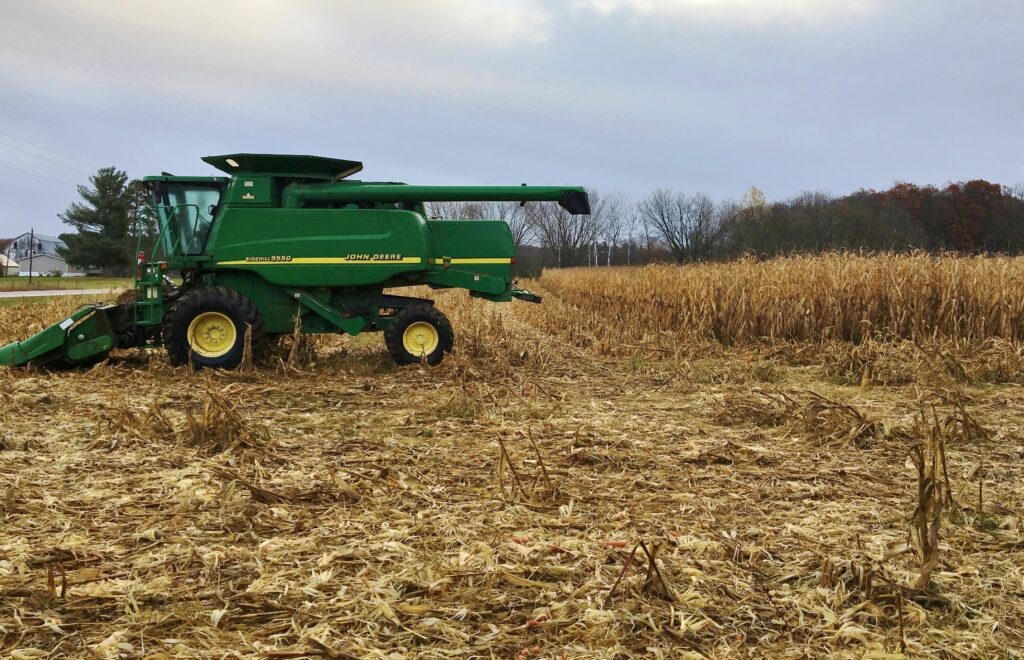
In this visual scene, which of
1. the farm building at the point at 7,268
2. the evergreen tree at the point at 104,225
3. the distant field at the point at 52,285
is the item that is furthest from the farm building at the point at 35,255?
the distant field at the point at 52,285

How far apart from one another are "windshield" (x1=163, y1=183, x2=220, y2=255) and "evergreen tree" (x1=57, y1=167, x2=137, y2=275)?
54291 mm

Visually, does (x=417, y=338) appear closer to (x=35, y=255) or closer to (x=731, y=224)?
(x=731, y=224)

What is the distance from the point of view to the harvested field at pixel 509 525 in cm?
241

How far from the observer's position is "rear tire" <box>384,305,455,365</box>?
8594 mm

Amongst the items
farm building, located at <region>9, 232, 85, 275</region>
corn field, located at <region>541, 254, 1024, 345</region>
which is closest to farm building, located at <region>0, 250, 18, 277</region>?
farm building, located at <region>9, 232, 85, 275</region>

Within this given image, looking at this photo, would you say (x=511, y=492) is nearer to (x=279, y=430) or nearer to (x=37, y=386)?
(x=279, y=430)

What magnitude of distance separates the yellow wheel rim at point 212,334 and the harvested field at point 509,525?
1.39m

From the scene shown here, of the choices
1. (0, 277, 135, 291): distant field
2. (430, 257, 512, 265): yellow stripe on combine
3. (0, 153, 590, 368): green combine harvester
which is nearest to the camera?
(0, 153, 590, 368): green combine harvester

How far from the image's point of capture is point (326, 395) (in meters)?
6.86

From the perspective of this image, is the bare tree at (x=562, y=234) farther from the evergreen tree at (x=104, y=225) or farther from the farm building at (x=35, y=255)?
the farm building at (x=35, y=255)

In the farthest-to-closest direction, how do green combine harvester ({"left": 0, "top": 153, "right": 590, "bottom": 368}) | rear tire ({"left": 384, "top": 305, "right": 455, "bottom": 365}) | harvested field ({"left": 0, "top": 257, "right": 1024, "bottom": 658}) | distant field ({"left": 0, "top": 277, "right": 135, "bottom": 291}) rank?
1. distant field ({"left": 0, "top": 277, "right": 135, "bottom": 291})
2. rear tire ({"left": 384, "top": 305, "right": 455, "bottom": 365})
3. green combine harvester ({"left": 0, "top": 153, "right": 590, "bottom": 368})
4. harvested field ({"left": 0, "top": 257, "right": 1024, "bottom": 658})

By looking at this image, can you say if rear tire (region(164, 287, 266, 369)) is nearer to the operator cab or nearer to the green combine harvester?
the green combine harvester

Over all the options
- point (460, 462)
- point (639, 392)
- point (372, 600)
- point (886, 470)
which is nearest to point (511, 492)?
point (460, 462)

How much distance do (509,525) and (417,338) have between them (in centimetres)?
550
